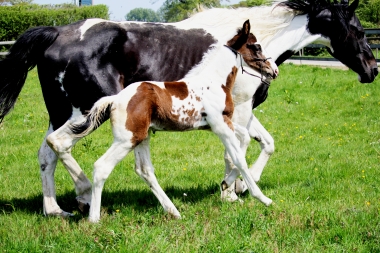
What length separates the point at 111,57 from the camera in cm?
523

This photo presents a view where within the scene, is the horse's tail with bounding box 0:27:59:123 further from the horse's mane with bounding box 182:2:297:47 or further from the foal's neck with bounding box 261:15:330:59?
the foal's neck with bounding box 261:15:330:59

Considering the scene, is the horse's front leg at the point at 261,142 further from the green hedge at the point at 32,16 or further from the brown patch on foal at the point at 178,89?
the green hedge at the point at 32,16

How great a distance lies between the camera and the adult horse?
16.8 ft

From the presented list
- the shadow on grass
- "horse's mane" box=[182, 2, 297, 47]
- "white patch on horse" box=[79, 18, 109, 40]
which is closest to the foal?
the shadow on grass

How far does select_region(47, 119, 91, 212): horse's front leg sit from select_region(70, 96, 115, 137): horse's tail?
173mm

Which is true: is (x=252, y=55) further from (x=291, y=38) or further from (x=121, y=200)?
(x=121, y=200)

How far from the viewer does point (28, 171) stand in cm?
693

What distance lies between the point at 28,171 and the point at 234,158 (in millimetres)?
3258

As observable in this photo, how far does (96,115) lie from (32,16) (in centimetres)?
2019

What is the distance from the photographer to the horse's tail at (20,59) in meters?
5.20

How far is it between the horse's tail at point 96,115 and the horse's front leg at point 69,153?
0.57ft

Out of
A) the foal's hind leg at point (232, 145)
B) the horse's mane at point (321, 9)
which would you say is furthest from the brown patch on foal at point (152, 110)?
the horse's mane at point (321, 9)

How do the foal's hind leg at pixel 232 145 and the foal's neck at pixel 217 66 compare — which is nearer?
the foal's hind leg at pixel 232 145

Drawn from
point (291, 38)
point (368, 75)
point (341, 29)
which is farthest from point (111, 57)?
point (368, 75)
